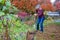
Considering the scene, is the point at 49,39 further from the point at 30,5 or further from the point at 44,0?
the point at 44,0

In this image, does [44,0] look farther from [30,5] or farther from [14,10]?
[14,10]

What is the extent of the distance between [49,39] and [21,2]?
14.4 feet

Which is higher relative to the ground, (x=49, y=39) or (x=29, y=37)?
(x=29, y=37)

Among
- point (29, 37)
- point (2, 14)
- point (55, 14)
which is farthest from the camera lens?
point (55, 14)

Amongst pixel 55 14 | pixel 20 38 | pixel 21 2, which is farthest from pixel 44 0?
pixel 20 38

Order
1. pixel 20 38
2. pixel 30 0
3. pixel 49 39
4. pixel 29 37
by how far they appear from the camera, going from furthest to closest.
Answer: pixel 30 0 < pixel 49 39 < pixel 20 38 < pixel 29 37

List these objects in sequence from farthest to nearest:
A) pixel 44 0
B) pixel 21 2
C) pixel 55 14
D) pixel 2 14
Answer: pixel 55 14
pixel 44 0
pixel 21 2
pixel 2 14

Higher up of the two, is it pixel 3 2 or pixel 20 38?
pixel 3 2

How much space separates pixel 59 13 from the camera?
3106 centimetres

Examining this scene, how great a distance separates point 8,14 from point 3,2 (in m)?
0.16

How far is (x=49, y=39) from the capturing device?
10492 mm

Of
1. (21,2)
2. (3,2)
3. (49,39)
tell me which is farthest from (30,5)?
(3,2)

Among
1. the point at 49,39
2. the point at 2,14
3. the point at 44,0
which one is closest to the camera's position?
the point at 2,14

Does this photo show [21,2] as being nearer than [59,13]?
Yes
